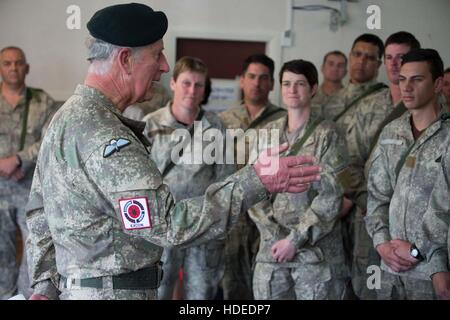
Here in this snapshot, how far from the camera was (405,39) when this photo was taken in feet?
8.59

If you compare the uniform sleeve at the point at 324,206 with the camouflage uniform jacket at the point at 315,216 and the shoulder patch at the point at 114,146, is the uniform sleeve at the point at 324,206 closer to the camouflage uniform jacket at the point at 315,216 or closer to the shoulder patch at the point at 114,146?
the camouflage uniform jacket at the point at 315,216

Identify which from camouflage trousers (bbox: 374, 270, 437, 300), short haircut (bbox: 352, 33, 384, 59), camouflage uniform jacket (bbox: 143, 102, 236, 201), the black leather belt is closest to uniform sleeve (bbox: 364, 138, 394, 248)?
camouflage trousers (bbox: 374, 270, 437, 300)

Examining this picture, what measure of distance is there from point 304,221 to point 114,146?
1316mm

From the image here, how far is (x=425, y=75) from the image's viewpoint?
7.74 ft

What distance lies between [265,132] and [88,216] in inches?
57.6

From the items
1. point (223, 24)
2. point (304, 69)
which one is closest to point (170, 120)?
point (223, 24)

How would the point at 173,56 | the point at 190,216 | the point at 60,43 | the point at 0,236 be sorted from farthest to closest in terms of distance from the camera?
the point at 0,236 → the point at 173,56 → the point at 60,43 → the point at 190,216

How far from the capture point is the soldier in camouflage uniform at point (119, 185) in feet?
4.87

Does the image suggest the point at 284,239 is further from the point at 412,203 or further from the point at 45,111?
the point at 45,111

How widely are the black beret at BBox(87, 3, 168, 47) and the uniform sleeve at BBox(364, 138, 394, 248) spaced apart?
1184mm

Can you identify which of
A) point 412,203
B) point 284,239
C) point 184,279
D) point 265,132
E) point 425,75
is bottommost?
point 184,279

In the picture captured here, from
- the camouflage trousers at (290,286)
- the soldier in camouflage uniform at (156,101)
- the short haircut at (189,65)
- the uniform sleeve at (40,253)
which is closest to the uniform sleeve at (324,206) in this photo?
the camouflage trousers at (290,286)
